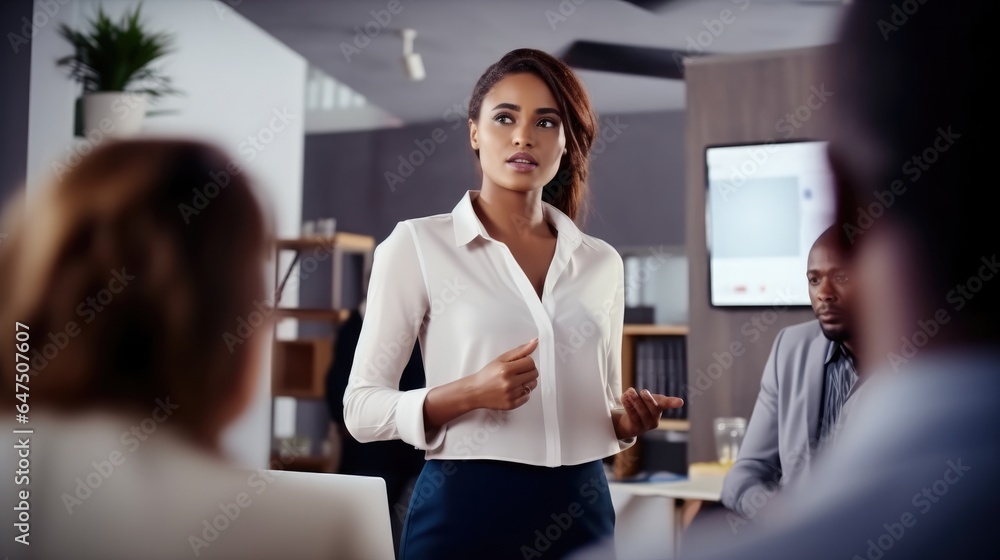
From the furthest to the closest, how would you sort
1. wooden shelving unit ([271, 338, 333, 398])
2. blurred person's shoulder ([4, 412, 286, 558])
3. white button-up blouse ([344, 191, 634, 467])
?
1. wooden shelving unit ([271, 338, 333, 398])
2. blurred person's shoulder ([4, 412, 286, 558])
3. white button-up blouse ([344, 191, 634, 467])

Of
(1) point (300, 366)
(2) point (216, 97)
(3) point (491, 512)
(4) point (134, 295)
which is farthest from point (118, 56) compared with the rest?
(3) point (491, 512)

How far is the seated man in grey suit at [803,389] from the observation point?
4.80 feet

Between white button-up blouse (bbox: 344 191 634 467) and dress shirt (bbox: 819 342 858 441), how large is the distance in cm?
47

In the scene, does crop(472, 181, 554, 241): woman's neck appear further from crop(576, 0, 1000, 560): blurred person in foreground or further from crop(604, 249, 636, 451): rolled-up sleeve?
crop(576, 0, 1000, 560): blurred person in foreground

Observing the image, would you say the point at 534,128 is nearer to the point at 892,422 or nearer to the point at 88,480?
the point at 892,422

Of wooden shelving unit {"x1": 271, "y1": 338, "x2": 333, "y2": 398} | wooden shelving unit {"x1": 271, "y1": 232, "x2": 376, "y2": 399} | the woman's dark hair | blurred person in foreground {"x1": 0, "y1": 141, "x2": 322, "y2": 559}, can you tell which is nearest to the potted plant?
blurred person in foreground {"x1": 0, "y1": 141, "x2": 322, "y2": 559}

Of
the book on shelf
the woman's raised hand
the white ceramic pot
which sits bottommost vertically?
the book on shelf

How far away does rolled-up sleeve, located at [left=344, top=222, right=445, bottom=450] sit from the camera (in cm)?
110

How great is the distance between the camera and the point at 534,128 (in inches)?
46.4

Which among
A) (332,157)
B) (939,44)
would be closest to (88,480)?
(332,157)

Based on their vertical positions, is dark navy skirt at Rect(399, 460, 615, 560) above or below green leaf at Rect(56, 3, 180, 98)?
below

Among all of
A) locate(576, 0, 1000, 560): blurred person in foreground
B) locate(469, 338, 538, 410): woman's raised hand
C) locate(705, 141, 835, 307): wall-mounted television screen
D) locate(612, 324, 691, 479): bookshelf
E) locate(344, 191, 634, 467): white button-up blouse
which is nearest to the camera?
locate(469, 338, 538, 410): woman's raised hand

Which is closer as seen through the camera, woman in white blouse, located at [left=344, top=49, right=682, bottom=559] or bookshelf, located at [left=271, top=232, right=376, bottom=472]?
woman in white blouse, located at [left=344, top=49, right=682, bottom=559]

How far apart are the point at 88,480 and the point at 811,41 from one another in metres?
1.82
